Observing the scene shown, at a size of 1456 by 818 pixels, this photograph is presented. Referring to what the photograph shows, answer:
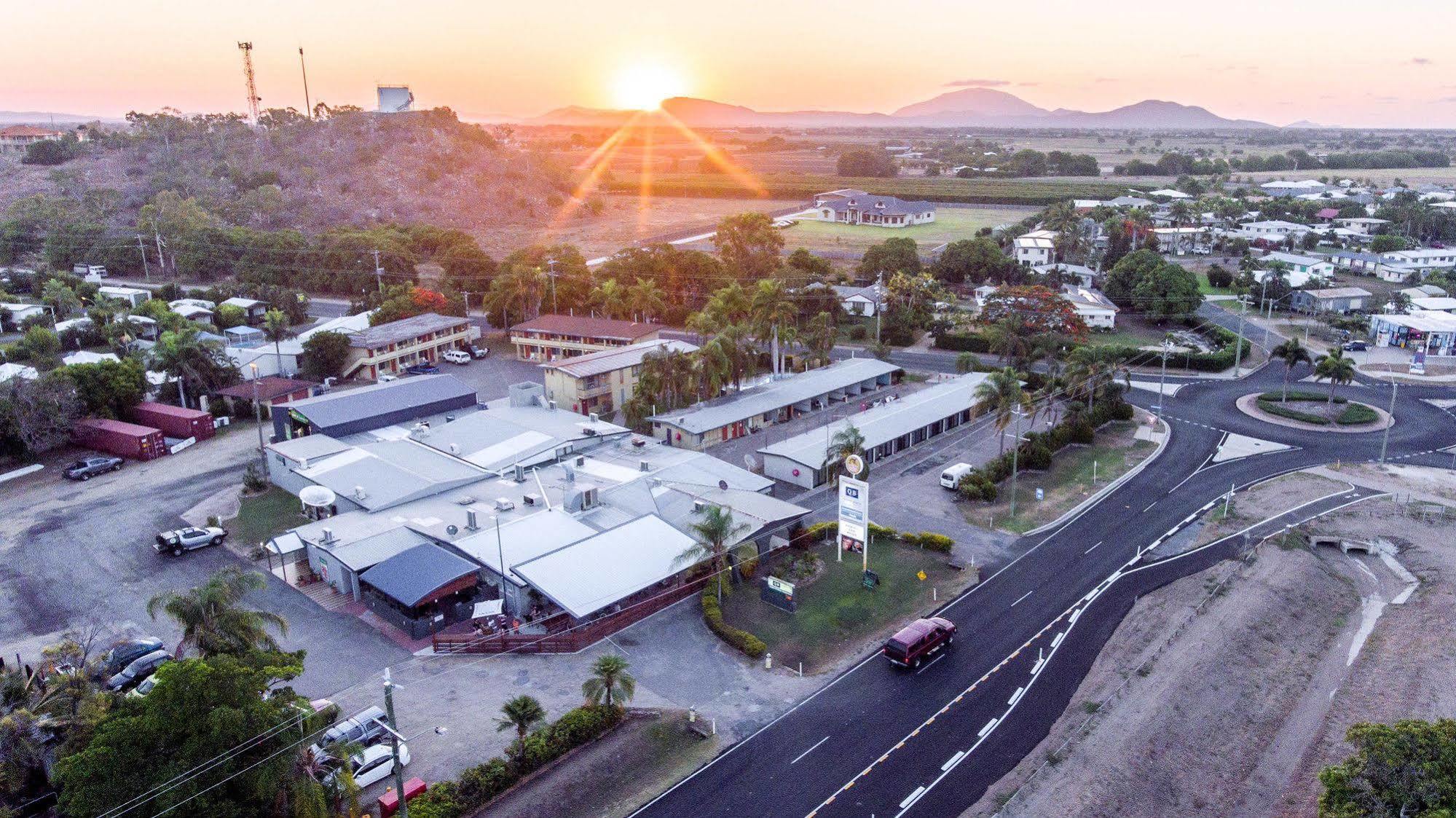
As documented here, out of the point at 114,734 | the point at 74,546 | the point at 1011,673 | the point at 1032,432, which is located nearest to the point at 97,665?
the point at 114,734

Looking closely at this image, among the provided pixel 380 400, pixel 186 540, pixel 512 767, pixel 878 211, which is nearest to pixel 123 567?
pixel 186 540

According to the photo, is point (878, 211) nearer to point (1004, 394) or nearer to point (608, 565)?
point (1004, 394)

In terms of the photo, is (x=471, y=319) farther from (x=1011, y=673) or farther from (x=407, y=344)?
(x=1011, y=673)

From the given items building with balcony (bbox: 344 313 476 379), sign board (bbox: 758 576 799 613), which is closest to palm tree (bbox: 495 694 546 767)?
sign board (bbox: 758 576 799 613)

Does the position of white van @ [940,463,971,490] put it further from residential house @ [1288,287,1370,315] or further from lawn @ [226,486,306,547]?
residential house @ [1288,287,1370,315]

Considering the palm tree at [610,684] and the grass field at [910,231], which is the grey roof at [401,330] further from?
the grass field at [910,231]

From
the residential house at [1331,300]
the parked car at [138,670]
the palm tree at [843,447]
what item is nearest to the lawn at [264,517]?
the parked car at [138,670]
